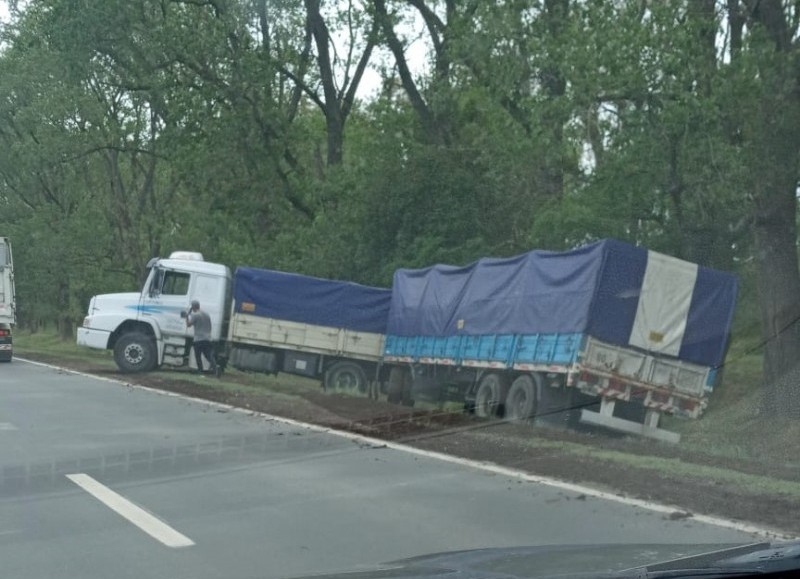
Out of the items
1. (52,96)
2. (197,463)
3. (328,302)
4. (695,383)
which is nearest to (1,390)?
(328,302)

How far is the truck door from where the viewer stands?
92.1ft

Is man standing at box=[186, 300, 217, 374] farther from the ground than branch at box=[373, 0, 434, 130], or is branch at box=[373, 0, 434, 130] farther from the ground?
branch at box=[373, 0, 434, 130]

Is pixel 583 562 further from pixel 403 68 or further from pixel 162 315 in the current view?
pixel 403 68

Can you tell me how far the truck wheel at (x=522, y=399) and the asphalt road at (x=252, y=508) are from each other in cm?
414

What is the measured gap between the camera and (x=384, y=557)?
7812 millimetres

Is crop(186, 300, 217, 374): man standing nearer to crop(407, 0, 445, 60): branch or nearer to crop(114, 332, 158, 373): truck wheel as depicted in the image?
crop(114, 332, 158, 373): truck wheel

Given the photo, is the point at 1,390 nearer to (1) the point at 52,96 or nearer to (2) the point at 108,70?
(2) the point at 108,70

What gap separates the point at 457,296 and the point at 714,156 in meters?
5.61

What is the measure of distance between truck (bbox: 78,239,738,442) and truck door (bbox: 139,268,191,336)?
29 mm

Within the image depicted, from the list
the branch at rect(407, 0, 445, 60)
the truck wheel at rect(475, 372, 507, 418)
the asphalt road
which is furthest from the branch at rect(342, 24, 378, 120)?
the asphalt road

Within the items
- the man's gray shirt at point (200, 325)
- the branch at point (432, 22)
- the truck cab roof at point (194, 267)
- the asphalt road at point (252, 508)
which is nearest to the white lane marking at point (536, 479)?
the asphalt road at point (252, 508)

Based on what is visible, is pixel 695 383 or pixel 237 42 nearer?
pixel 695 383

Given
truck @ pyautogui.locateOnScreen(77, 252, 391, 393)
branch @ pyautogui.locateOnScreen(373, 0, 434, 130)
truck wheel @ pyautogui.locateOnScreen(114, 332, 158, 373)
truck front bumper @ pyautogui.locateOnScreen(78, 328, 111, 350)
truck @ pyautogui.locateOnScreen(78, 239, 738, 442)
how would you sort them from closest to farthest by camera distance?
truck @ pyautogui.locateOnScreen(78, 239, 738, 442) → truck @ pyautogui.locateOnScreen(77, 252, 391, 393) → truck wheel @ pyautogui.locateOnScreen(114, 332, 158, 373) → truck front bumper @ pyautogui.locateOnScreen(78, 328, 111, 350) → branch @ pyautogui.locateOnScreen(373, 0, 434, 130)

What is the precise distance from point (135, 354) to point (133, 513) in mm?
18944
